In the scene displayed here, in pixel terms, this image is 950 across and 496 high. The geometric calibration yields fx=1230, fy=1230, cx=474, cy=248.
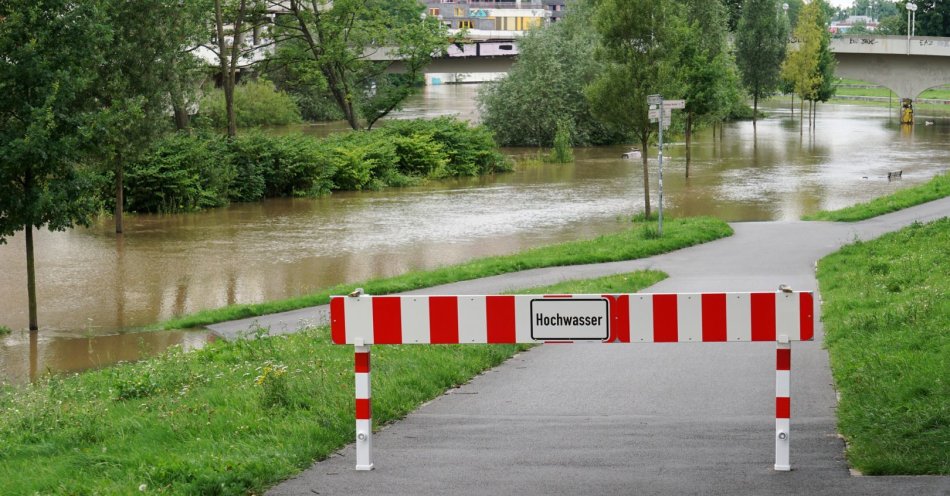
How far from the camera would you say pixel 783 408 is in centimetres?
684

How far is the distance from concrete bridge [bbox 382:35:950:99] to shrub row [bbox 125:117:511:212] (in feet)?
102

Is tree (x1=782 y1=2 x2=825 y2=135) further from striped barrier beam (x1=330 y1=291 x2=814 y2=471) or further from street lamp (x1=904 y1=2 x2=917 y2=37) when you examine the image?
striped barrier beam (x1=330 y1=291 x2=814 y2=471)

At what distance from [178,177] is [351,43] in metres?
Result: 18.7

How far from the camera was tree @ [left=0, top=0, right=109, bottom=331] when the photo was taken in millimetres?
18172

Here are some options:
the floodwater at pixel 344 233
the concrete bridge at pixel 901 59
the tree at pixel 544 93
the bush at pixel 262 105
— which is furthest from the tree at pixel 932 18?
the bush at pixel 262 105

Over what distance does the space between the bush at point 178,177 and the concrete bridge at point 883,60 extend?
140 feet

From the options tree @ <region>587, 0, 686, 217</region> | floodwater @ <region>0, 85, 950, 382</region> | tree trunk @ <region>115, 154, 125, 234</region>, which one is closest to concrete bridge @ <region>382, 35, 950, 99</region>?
floodwater @ <region>0, 85, 950, 382</region>

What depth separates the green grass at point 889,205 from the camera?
28031 mm

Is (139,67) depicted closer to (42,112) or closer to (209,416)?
(42,112)

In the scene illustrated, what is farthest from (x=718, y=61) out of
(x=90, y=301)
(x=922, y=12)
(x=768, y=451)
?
(x=922, y=12)

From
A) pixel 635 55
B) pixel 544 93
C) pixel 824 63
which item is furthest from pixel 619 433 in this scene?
pixel 824 63

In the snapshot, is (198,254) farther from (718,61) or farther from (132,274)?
(718,61)

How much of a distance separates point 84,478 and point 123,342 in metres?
10.9

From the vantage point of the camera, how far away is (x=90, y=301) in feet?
70.3
